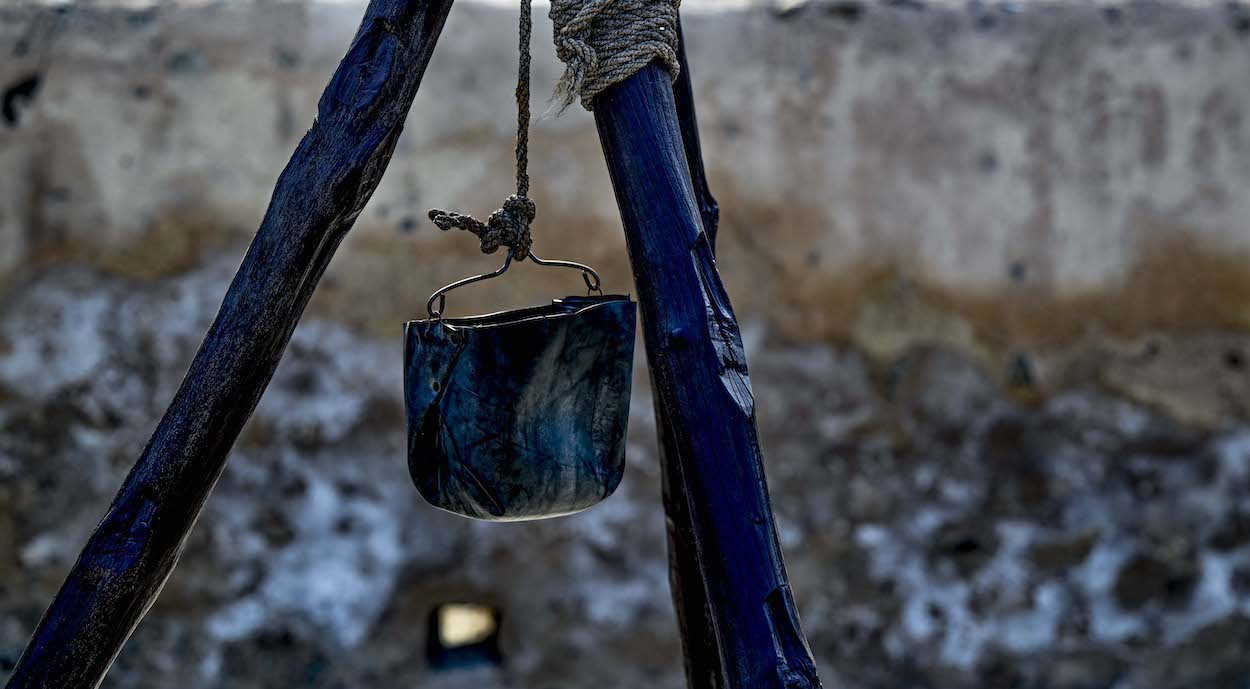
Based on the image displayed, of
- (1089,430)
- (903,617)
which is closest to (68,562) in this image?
(903,617)

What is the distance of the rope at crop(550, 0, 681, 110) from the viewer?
134 centimetres

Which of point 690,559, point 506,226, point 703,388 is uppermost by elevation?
point 506,226

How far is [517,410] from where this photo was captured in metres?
1.38

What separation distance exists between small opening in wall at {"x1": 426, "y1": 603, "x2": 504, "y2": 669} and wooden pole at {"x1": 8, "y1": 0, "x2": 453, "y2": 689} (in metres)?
1.70

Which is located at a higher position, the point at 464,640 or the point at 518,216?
the point at 518,216

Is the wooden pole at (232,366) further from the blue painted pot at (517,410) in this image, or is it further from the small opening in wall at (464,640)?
the small opening in wall at (464,640)

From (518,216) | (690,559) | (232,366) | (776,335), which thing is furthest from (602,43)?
(776,335)

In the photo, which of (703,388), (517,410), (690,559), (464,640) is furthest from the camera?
(464,640)

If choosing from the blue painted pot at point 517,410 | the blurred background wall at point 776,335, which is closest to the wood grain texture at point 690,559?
the blue painted pot at point 517,410

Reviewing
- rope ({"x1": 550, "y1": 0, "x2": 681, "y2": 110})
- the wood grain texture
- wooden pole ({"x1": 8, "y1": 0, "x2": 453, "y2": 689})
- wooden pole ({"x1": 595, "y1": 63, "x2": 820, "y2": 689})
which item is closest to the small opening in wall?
the wood grain texture

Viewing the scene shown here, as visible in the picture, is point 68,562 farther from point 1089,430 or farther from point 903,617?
point 1089,430

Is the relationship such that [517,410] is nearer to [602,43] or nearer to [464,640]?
[602,43]

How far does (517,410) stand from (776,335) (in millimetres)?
1878

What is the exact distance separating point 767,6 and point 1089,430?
161 centimetres
